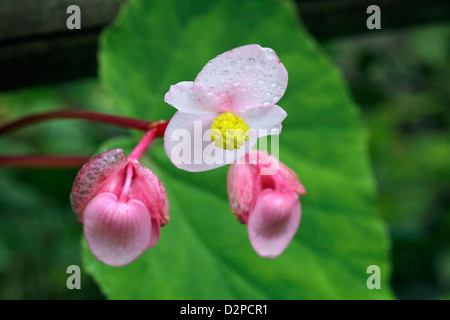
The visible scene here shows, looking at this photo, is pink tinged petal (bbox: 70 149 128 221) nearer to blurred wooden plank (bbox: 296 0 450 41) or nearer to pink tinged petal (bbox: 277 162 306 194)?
pink tinged petal (bbox: 277 162 306 194)

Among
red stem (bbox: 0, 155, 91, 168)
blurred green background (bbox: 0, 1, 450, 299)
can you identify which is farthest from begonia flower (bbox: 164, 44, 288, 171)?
blurred green background (bbox: 0, 1, 450, 299)

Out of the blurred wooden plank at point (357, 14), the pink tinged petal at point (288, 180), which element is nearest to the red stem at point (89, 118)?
the pink tinged petal at point (288, 180)

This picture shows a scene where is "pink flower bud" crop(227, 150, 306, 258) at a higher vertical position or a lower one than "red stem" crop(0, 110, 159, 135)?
lower

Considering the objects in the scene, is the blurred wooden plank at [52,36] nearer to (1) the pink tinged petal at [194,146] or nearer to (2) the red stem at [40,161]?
(2) the red stem at [40,161]

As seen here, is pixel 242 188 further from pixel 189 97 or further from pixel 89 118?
pixel 89 118

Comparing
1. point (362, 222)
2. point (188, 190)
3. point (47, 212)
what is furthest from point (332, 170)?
point (47, 212)

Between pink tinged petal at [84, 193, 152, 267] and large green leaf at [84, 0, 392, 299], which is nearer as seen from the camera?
pink tinged petal at [84, 193, 152, 267]

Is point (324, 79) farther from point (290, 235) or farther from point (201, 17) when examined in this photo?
point (290, 235)
